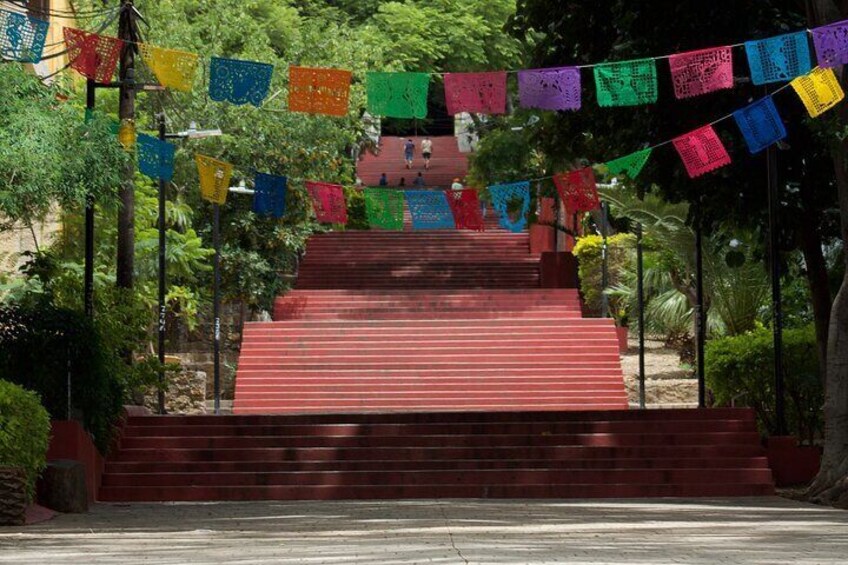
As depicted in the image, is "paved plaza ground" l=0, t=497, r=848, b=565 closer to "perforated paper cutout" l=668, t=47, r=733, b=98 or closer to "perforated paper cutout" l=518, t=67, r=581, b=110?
"perforated paper cutout" l=668, t=47, r=733, b=98

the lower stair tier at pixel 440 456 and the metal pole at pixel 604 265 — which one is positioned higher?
the metal pole at pixel 604 265

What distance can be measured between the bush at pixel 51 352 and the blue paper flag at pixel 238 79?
3.46 m

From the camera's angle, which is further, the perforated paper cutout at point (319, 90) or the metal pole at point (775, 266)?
the metal pole at point (775, 266)

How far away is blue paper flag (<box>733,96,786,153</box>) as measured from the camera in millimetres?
23234

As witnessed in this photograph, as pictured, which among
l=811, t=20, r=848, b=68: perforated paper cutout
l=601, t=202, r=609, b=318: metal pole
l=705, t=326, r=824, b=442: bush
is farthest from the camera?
l=601, t=202, r=609, b=318: metal pole

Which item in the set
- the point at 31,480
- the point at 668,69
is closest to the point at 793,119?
the point at 668,69

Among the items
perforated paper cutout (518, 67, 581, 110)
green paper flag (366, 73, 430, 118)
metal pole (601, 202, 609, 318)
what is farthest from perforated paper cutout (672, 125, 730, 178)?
metal pole (601, 202, 609, 318)

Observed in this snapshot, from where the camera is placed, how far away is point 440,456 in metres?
25.0

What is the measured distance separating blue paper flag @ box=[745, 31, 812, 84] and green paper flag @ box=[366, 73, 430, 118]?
14.4ft

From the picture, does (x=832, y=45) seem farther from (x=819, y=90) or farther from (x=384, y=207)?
(x=384, y=207)

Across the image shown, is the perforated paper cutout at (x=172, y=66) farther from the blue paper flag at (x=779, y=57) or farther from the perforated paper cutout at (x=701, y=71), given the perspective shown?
the blue paper flag at (x=779, y=57)

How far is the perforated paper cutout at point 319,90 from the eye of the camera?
24.1 m

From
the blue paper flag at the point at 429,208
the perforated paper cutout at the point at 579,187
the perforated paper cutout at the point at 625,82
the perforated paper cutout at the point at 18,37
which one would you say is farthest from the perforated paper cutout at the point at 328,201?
the perforated paper cutout at the point at 18,37

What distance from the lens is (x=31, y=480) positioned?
62.8ft
